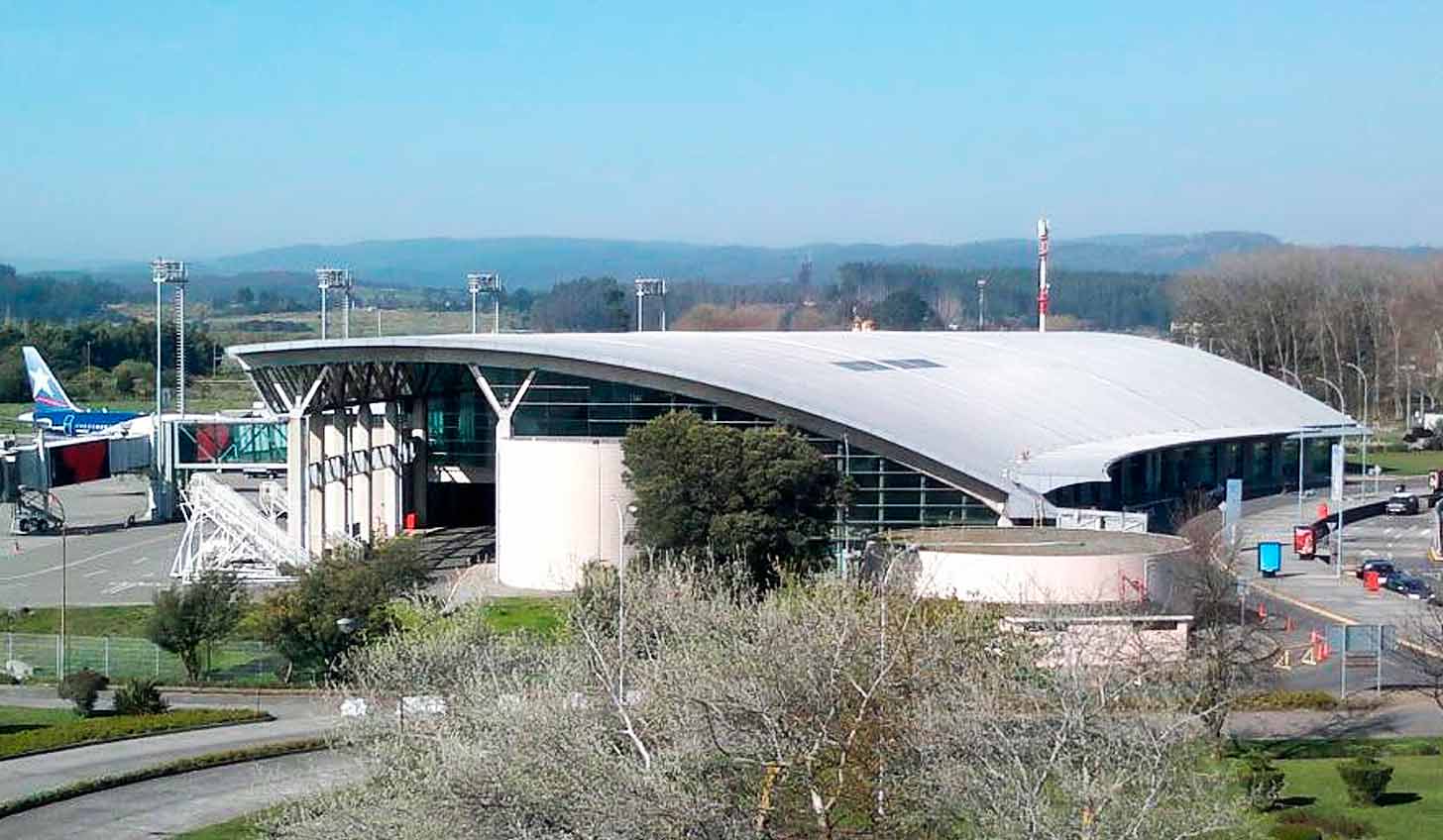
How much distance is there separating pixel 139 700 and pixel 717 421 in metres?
17.9

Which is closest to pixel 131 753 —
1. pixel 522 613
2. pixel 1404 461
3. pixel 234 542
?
pixel 522 613

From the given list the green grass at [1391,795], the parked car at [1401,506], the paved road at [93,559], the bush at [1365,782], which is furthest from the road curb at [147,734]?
the parked car at [1401,506]

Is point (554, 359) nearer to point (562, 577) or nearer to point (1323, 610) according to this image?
point (562, 577)

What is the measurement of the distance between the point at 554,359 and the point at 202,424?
22.5 m

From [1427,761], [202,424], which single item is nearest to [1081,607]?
[1427,761]

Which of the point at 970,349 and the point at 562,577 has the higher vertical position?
the point at 970,349

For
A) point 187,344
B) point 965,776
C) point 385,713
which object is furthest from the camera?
point 187,344

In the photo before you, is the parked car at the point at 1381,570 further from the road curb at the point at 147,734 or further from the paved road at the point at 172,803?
the paved road at the point at 172,803

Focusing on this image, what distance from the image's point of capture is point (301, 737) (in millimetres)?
31969

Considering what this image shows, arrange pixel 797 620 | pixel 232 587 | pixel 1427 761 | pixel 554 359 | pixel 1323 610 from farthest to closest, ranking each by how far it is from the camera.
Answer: pixel 554 359
pixel 1323 610
pixel 232 587
pixel 1427 761
pixel 797 620

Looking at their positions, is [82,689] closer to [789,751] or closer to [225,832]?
[225,832]

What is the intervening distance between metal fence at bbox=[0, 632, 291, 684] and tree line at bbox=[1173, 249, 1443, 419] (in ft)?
252

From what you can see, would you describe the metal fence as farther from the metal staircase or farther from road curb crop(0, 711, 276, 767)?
the metal staircase

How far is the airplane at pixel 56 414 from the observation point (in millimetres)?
82438
